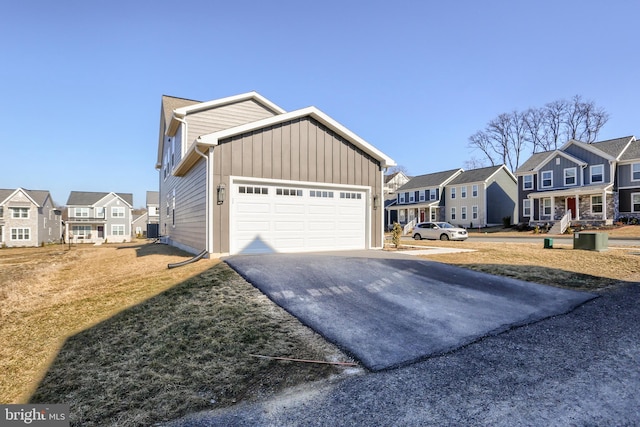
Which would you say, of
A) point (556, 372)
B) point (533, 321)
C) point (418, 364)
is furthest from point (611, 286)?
point (418, 364)

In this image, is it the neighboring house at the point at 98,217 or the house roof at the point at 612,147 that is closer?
Answer: the house roof at the point at 612,147

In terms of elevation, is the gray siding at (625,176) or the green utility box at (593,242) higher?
the gray siding at (625,176)

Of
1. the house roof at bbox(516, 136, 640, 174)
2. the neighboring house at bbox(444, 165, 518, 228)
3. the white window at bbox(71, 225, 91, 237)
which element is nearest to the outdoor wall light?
the house roof at bbox(516, 136, 640, 174)

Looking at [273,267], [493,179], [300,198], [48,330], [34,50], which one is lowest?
[48,330]

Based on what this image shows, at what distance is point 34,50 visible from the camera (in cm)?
1241

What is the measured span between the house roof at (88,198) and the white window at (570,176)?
5225 centimetres

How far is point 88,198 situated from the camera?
144ft

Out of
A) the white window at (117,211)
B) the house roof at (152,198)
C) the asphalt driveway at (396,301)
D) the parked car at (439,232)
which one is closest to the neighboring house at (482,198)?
the parked car at (439,232)

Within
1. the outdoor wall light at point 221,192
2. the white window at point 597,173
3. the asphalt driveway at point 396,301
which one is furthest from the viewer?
the white window at point 597,173

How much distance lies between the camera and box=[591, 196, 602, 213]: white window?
26.4 metres

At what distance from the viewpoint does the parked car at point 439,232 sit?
22203mm

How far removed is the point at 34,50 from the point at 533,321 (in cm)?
1823

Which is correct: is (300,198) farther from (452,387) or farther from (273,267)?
(452,387)

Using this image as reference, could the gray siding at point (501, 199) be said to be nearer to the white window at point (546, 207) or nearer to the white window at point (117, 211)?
the white window at point (546, 207)
